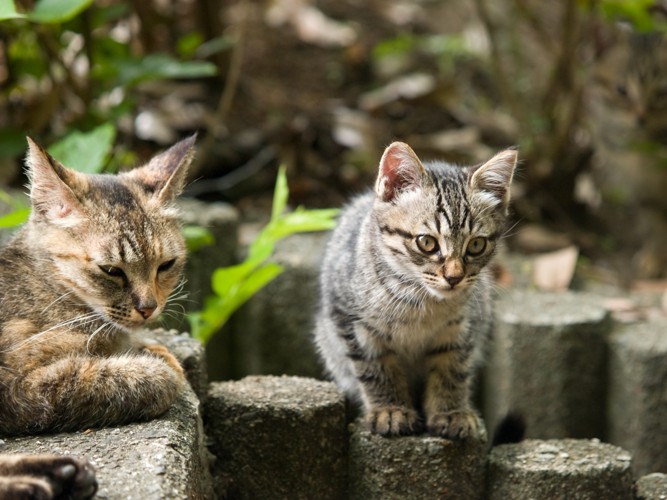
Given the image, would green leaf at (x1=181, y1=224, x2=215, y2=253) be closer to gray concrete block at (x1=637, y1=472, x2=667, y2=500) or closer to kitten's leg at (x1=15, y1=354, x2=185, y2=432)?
kitten's leg at (x1=15, y1=354, x2=185, y2=432)

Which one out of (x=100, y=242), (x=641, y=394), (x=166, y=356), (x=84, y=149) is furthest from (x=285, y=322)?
(x=100, y=242)

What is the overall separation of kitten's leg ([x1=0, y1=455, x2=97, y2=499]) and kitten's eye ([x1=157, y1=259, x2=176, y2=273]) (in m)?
0.93

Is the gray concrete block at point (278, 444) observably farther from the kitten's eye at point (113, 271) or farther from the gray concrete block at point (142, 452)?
the kitten's eye at point (113, 271)

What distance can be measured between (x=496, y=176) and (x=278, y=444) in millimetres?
1354

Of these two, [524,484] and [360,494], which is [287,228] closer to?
[360,494]

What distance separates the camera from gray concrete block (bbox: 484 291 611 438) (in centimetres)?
483

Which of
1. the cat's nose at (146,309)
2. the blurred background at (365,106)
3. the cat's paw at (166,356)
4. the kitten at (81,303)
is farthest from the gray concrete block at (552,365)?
the cat's nose at (146,309)

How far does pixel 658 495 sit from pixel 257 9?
646cm

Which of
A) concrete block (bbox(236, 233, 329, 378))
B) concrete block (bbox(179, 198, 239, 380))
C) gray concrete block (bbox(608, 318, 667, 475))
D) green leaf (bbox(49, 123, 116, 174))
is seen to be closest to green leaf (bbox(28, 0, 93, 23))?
green leaf (bbox(49, 123, 116, 174))

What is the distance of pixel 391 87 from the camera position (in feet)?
26.9

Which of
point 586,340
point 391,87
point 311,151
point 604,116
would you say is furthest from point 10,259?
point 391,87

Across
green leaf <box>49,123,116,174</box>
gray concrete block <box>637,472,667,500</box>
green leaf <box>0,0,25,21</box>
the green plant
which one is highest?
green leaf <box>0,0,25,21</box>

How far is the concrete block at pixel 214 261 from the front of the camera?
209 inches

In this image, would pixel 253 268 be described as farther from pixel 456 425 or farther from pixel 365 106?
pixel 365 106
